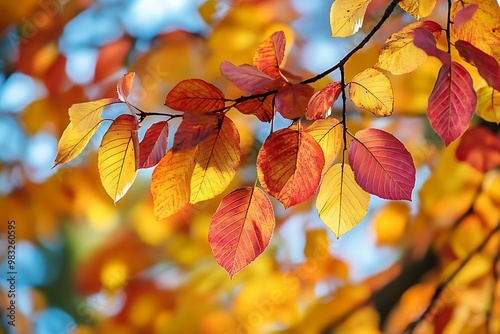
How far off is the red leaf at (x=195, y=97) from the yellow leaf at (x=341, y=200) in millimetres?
67

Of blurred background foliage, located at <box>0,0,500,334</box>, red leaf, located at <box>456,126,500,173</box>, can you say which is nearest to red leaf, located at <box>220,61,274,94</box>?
blurred background foliage, located at <box>0,0,500,334</box>

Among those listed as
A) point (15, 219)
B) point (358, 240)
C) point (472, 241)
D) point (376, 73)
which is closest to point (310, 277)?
point (358, 240)

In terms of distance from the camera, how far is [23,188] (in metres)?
0.61

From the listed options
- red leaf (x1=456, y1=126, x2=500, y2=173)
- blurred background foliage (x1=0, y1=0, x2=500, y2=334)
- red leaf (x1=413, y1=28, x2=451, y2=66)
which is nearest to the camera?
red leaf (x1=413, y1=28, x2=451, y2=66)

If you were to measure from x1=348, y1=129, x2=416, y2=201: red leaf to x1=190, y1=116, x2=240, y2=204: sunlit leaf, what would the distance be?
5 centimetres

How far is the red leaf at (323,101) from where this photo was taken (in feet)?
0.73

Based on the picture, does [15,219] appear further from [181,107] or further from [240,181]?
[181,107]

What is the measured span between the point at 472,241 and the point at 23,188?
2.02ft

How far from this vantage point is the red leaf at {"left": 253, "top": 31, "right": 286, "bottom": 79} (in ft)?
0.72

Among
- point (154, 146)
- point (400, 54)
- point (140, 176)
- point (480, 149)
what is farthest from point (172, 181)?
point (480, 149)

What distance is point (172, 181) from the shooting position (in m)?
0.21

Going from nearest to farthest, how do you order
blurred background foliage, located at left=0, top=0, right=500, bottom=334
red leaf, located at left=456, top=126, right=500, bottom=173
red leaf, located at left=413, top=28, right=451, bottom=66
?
1. red leaf, located at left=413, top=28, right=451, bottom=66
2. blurred background foliage, located at left=0, top=0, right=500, bottom=334
3. red leaf, located at left=456, top=126, right=500, bottom=173

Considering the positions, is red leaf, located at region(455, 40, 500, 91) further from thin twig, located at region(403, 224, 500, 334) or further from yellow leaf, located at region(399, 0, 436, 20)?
thin twig, located at region(403, 224, 500, 334)

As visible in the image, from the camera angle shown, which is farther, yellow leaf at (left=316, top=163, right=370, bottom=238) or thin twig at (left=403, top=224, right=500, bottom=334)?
thin twig at (left=403, top=224, right=500, bottom=334)
